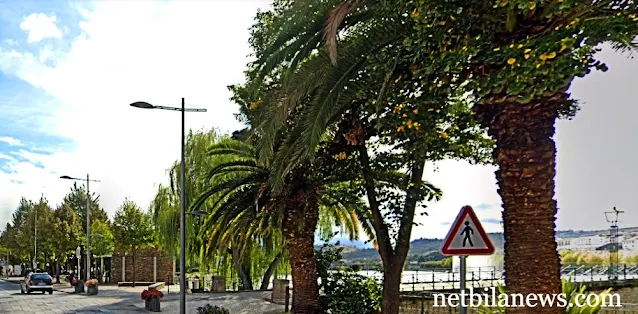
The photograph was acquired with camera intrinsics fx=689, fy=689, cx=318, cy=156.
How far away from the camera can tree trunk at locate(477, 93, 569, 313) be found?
823 centimetres

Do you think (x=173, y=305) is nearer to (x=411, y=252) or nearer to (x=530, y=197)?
(x=411, y=252)

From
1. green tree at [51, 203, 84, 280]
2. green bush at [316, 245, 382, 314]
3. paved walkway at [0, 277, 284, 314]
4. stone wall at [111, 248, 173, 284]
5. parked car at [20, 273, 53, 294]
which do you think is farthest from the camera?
green tree at [51, 203, 84, 280]

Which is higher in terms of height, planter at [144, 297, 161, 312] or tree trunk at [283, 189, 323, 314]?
tree trunk at [283, 189, 323, 314]

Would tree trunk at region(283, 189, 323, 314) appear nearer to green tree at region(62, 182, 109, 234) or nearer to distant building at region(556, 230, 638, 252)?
distant building at region(556, 230, 638, 252)

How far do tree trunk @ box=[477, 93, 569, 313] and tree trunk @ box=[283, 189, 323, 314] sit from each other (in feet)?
34.3

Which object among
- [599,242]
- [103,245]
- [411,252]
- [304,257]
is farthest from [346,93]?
[103,245]

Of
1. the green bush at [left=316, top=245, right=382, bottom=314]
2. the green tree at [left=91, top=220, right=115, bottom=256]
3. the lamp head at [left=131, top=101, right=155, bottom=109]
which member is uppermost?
the lamp head at [left=131, top=101, right=155, bottom=109]

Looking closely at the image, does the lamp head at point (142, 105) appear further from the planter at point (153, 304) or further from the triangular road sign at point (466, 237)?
the triangular road sign at point (466, 237)

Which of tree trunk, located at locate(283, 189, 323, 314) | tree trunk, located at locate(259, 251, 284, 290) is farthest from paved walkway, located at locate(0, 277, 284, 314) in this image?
tree trunk, located at locate(283, 189, 323, 314)

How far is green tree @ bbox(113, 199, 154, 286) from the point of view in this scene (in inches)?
2037

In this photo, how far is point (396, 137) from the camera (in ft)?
37.1

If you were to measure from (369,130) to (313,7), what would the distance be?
14.4 feet

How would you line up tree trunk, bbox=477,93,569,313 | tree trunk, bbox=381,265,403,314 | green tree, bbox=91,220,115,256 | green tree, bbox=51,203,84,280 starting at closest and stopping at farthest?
tree trunk, bbox=477,93,569,313
tree trunk, bbox=381,265,403,314
green tree, bbox=91,220,115,256
green tree, bbox=51,203,84,280

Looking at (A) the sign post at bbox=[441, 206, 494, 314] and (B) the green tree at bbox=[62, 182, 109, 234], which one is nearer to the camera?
(A) the sign post at bbox=[441, 206, 494, 314]
